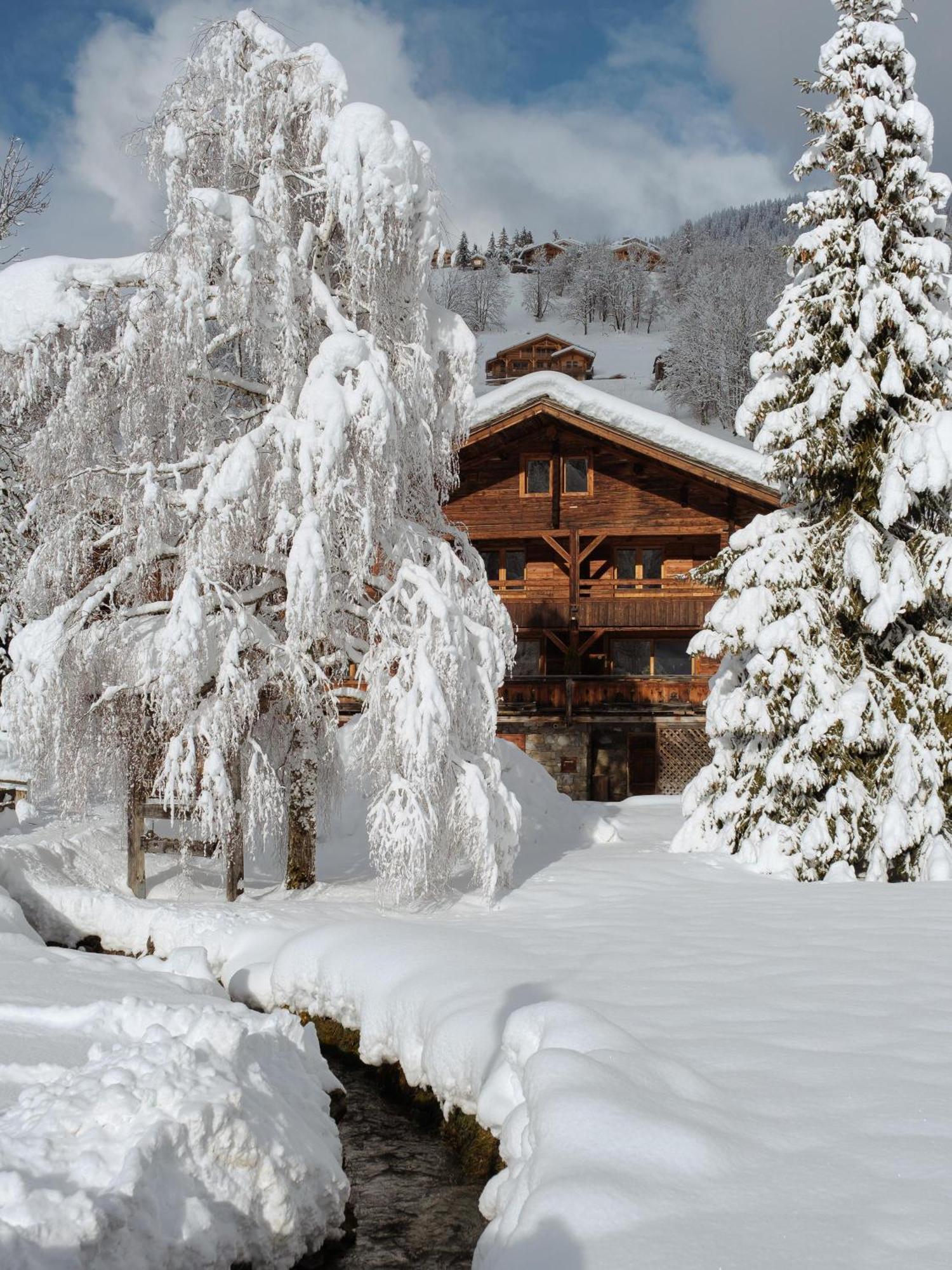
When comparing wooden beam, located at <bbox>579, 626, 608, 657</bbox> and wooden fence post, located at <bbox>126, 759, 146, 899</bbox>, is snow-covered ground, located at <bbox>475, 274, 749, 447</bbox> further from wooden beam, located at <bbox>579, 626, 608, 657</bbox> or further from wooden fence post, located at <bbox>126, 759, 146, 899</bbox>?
wooden fence post, located at <bbox>126, 759, 146, 899</bbox>

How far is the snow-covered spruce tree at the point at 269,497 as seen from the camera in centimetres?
1077

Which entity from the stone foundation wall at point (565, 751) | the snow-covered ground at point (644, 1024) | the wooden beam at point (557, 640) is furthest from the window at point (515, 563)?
the snow-covered ground at point (644, 1024)

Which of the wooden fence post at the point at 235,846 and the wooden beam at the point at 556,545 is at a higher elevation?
the wooden beam at the point at 556,545

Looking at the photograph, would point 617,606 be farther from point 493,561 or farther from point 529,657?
point 493,561

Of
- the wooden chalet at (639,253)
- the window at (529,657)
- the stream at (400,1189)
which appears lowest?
the stream at (400,1189)

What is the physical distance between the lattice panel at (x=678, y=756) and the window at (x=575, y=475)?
6315 millimetres

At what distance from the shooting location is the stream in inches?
223

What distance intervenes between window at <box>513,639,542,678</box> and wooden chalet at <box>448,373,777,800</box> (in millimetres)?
38

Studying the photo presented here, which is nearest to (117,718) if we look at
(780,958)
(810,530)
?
(780,958)

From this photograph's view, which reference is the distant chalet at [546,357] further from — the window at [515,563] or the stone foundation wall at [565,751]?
the stone foundation wall at [565,751]

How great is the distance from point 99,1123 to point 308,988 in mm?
4277

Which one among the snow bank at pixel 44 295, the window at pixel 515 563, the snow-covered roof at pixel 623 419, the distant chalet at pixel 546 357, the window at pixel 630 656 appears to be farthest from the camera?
the distant chalet at pixel 546 357

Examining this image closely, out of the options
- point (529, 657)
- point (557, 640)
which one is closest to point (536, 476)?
point (557, 640)

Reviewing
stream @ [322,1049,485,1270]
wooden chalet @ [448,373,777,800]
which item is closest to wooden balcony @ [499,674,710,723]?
wooden chalet @ [448,373,777,800]
